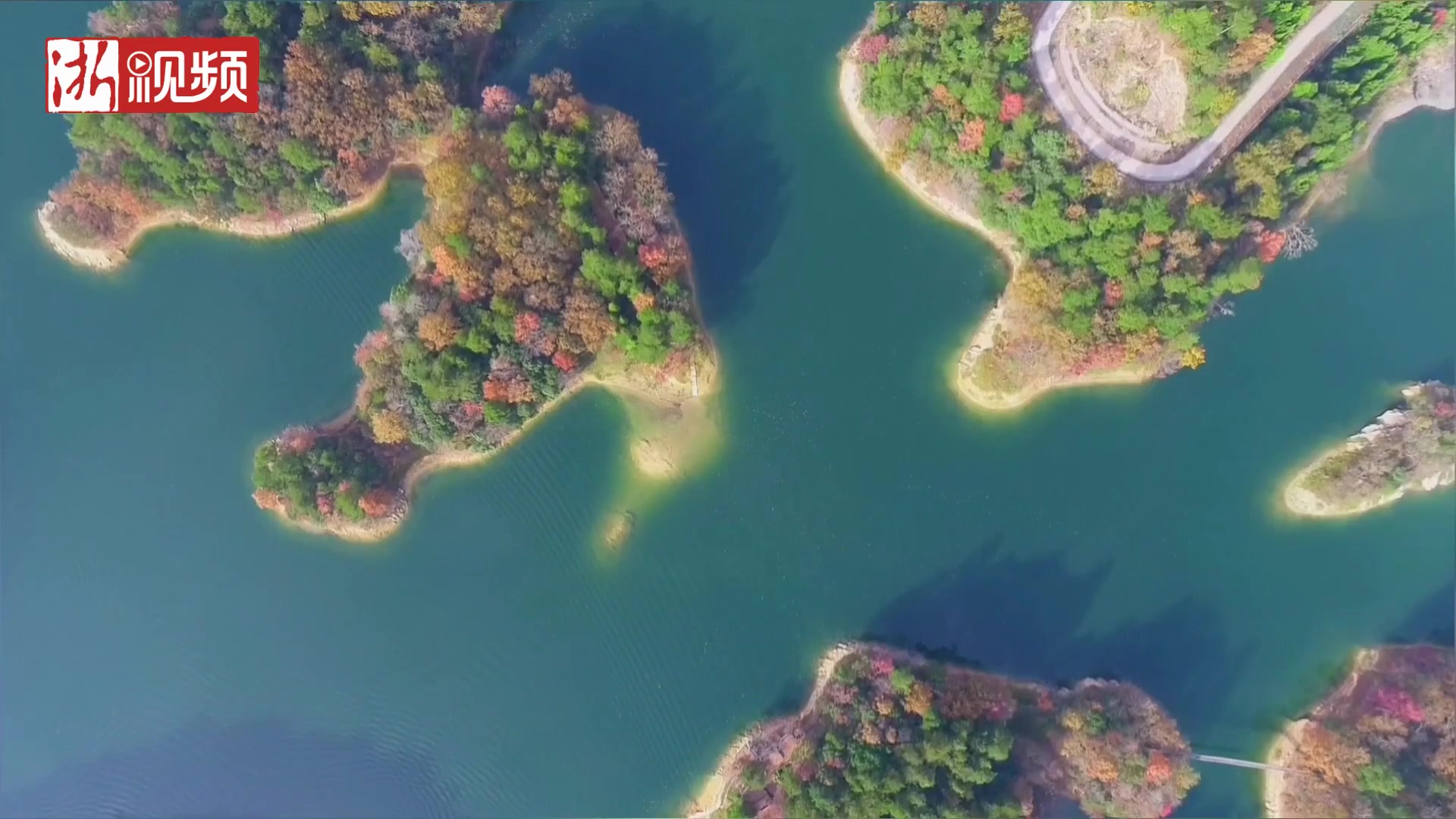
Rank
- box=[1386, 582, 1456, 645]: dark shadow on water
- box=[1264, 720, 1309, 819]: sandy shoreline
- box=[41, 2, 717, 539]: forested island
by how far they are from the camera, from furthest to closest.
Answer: box=[1386, 582, 1456, 645]: dark shadow on water, box=[1264, 720, 1309, 819]: sandy shoreline, box=[41, 2, 717, 539]: forested island

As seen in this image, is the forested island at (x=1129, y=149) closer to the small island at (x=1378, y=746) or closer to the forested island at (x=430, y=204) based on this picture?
the forested island at (x=430, y=204)

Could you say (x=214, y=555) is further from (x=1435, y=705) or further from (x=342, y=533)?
(x=1435, y=705)

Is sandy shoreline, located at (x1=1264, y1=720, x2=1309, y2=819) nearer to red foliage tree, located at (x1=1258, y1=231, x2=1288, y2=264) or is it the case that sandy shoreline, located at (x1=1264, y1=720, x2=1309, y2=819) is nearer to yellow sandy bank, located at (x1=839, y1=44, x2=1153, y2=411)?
yellow sandy bank, located at (x1=839, y1=44, x2=1153, y2=411)

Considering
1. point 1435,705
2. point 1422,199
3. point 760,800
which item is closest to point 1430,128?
point 1422,199

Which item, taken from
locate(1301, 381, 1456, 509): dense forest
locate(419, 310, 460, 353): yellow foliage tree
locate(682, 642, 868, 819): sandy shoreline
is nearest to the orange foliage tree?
locate(419, 310, 460, 353): yellow foliage tree

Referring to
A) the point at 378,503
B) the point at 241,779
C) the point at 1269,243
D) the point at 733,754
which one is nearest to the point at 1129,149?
the point at 1269,243

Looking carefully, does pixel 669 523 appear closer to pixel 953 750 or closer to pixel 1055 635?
pixel 953 750

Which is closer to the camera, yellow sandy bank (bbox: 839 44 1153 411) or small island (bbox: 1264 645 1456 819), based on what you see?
small island (bbox: 1264 645 1456 819)
